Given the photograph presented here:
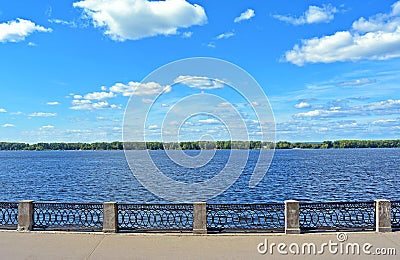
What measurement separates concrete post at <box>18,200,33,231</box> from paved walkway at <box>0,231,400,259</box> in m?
0.29

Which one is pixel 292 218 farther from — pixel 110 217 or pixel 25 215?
pixel 25 215

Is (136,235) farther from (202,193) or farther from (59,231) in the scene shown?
(202,193)

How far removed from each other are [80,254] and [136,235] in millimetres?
1926

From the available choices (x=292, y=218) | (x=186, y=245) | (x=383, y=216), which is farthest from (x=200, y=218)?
(x=383, y=216)

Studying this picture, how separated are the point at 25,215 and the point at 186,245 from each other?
4842mm

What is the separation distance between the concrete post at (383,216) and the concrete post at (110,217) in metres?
7.14

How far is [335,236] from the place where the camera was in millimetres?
9805

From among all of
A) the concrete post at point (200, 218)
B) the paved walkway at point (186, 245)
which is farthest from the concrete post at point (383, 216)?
the concrete post at point (200, 218)

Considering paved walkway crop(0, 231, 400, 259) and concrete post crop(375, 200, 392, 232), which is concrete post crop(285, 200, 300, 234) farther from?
concrete post crop(375, 200, 392, 232)

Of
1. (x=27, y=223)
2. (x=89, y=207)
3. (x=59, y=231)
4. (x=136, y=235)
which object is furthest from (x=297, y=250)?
(x=27, y=223)

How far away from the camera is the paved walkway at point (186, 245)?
845cm

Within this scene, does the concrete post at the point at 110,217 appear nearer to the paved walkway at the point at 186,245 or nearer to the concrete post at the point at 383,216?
the paved walkway at the point at 186,245

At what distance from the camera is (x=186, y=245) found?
9258 millimetres

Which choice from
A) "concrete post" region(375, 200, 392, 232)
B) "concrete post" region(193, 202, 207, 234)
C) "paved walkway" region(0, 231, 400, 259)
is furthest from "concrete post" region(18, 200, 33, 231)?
"concrete post" region(375, 200, 392, 232)
